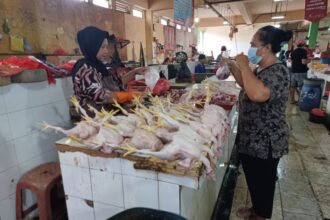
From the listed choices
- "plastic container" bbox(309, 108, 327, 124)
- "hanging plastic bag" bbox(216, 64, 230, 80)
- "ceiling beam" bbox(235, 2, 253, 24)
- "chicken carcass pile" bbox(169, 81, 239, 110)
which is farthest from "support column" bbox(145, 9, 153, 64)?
"hanging plastic bag" bbox(216, 64, 230, 80)

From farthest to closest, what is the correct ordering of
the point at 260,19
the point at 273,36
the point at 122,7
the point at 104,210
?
1. the point at 260,19
2. the point at 122,7
3. the point at 273,36
4. the point at 104,210

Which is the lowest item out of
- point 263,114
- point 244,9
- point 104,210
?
point 104,210

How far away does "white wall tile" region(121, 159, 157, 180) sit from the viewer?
1177 millimetres

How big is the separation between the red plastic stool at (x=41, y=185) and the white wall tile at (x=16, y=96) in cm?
54

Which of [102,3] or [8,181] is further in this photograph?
[102,3]

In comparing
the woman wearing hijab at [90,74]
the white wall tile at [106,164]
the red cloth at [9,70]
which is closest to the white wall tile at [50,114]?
the red cloth at [9,70]

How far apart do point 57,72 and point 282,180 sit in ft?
9.29

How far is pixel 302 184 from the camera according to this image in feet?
8.97

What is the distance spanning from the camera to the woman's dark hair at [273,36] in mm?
1568

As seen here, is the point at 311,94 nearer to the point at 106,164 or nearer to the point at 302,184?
the point at 302,184

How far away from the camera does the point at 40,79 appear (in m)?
2.04

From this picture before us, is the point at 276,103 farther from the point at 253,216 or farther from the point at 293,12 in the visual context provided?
the point at 293,12

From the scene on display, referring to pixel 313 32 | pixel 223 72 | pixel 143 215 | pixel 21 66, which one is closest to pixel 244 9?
pixel 313 32

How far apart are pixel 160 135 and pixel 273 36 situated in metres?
1.06
